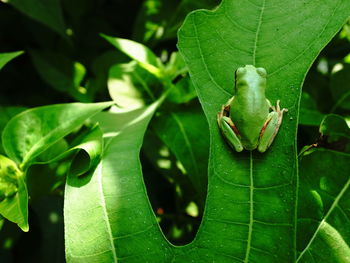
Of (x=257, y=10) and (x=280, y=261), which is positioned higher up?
(x=257, y=10)

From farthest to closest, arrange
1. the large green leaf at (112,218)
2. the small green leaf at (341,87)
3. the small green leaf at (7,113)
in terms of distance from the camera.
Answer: the small green leaf at (341,87)
the small green leaf at (7,113)
the large green leaf at (112,218)

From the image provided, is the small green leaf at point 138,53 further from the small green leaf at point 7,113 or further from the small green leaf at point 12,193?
the small green leaf at point 12,193

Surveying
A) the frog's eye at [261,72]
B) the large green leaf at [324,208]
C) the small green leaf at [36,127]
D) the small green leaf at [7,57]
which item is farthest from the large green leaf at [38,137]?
the large green leaf at [324,208]

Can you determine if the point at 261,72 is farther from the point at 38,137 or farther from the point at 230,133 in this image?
the point at 38,137

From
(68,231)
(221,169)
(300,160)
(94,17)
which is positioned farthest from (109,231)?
(94,17)

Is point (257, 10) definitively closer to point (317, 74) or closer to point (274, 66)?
point (274, 66)

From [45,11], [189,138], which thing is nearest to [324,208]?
[189,138]

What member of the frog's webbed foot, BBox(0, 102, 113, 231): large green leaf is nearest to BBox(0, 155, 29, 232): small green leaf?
BBox(0, 102, 113, 231): large green leaf
